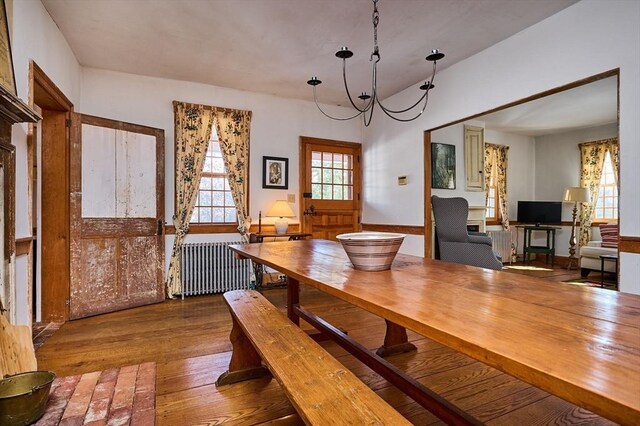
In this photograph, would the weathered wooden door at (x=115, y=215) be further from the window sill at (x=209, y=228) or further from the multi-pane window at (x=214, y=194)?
the multi-pane window at (x=214, y=194)

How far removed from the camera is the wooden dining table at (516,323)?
55 centimetres

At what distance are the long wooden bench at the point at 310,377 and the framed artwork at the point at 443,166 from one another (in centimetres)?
418

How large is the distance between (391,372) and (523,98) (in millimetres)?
2857

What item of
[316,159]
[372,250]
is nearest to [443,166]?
[316,159]

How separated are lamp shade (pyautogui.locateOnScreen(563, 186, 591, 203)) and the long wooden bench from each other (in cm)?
662

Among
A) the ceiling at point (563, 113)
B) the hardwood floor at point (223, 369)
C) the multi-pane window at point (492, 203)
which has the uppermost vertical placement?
the ceiling at point (563, 113)

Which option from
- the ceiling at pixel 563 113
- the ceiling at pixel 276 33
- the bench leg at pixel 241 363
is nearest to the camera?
the bench leg at pixel 241 363

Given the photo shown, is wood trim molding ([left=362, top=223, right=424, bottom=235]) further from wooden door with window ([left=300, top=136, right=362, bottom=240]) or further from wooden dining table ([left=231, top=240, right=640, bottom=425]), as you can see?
wooden dining table ([left=231, top=240, right=640, bottom=425])

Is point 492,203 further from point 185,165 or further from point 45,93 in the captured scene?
point 45,93

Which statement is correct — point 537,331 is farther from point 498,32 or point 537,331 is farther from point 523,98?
point 498,32

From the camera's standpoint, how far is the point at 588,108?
5.36 metres

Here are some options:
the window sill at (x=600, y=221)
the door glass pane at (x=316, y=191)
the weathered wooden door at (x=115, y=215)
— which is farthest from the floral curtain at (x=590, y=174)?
the weathered wooden door at (x=115, y=215)

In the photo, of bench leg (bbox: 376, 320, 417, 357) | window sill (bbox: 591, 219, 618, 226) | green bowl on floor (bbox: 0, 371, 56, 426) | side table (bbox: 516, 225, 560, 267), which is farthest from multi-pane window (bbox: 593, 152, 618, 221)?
green bowl on floor (bbox: 0, 371, 56, 426)

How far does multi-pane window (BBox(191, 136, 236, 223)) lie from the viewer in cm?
451
